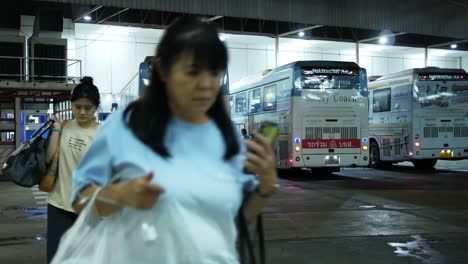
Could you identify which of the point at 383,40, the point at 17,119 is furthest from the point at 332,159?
the point at 383,40

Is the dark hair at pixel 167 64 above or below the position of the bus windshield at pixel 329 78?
below

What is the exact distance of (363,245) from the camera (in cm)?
748

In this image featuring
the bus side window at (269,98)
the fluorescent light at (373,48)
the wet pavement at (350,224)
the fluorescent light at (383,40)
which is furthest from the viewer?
the fluorescent light at (373,48)

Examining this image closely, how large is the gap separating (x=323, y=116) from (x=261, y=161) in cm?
1558

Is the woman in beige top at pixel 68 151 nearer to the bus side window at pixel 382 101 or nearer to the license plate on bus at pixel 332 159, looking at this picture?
the license plate on bus at pixel 332 159

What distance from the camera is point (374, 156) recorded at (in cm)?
2231

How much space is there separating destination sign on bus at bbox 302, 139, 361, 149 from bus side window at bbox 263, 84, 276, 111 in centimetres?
213

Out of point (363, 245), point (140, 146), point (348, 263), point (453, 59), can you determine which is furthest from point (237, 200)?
point (453, 59)

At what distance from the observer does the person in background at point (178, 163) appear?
1.72 m

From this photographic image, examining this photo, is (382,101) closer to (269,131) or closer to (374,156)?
(374,156)

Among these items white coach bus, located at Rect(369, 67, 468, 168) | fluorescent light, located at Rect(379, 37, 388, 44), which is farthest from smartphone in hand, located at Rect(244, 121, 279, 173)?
fluorescent light, located at Rect(379, 37, 388, 44)

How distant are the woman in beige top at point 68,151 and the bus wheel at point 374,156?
19.0 meters

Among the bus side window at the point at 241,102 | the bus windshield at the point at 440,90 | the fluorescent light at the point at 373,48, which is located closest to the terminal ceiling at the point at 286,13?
the bus side window at the point at 241,102

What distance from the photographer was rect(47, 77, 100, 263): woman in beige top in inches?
161
